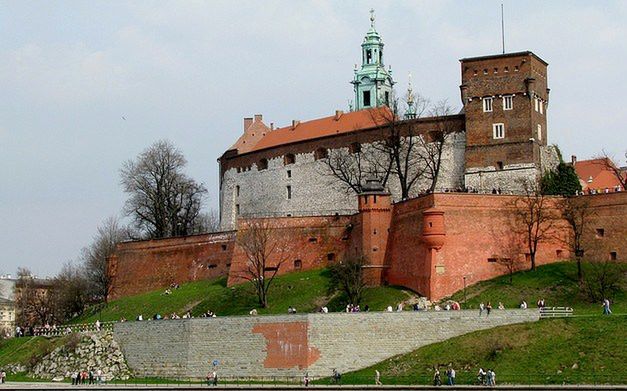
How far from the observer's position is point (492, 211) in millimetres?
65625

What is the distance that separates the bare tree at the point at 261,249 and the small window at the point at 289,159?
14.2 meters

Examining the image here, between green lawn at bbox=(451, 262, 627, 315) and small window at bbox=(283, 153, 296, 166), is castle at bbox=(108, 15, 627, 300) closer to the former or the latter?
small window at bbox=(283, 153, 296, 166)

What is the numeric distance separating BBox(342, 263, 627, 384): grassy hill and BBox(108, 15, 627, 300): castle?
749 cm

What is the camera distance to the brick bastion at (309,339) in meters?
56.1

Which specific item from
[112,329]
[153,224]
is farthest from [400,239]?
[153,224]

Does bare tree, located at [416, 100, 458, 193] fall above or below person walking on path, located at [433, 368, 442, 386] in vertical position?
above

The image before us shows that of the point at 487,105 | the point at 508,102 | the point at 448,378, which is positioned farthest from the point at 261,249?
the point at 448,378

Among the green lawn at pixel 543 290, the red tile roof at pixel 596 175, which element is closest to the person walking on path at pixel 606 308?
the green lawn at pixel 543 290

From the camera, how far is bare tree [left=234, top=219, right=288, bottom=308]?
238ft

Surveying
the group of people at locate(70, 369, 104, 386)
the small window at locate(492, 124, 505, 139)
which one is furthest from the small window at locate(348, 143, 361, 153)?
the group of people at locate(70, 369, 104, 386)

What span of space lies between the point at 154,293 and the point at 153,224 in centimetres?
1334

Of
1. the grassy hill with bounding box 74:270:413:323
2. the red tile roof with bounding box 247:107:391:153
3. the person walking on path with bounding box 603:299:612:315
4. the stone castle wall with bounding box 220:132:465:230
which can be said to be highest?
the red tile roof with bounding box 247:107:391:153

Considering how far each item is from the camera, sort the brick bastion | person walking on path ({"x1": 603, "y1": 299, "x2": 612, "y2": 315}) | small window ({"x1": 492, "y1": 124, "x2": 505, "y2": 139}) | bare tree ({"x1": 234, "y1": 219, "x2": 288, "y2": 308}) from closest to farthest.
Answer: person walking on path ({"x1": 603, "y1": 299, "x2": 612, "y2": 315}) < the brick bastion < bare tree ({"x1": 234, "y1": 219, "x2": 288, "y2": 308}) < small window ({"x1": 492, "y1": 124, "x2": 505, "y2": 139})

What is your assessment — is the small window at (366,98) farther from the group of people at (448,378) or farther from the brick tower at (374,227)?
the group of people at (448,378)
